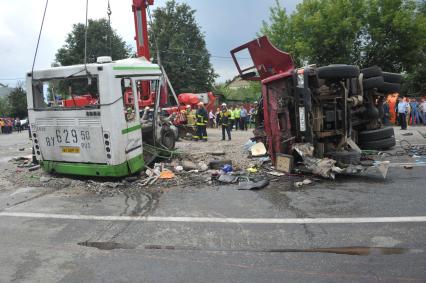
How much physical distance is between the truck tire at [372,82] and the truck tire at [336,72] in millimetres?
1719

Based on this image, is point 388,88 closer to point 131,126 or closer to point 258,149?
point 258,149

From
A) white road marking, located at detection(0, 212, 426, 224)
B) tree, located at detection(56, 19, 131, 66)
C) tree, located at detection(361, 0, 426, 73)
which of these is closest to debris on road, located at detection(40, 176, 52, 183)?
white road marking, located at detection(0, 212, 426, 224)

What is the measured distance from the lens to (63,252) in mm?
4398

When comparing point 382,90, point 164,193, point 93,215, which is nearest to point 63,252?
point 93,215

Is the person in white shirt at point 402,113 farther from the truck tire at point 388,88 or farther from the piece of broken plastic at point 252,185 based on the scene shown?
the piece of broken plastic at point 252,185

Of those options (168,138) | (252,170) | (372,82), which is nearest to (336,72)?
(372,82)

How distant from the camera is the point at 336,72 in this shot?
7.48 metres

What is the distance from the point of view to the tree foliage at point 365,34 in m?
24.6

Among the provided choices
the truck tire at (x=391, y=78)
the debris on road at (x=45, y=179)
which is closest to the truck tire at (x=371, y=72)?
the truck tire at (x=391, y=78)

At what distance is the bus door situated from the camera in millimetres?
7918

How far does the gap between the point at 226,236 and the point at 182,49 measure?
44.6 m

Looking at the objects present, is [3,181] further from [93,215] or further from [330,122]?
[330,122]

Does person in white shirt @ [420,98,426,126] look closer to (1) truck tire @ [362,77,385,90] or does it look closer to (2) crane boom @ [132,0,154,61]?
(1) truck tire @ [362,77,385,90]

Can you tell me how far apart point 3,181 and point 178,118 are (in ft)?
30.9
